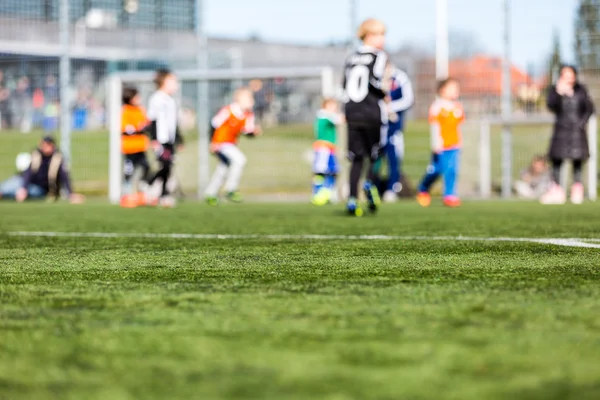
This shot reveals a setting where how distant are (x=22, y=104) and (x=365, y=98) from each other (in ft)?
41.4

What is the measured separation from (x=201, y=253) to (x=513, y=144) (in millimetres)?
14221

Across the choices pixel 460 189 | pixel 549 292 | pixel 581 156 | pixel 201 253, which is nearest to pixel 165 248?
pixel 201 253

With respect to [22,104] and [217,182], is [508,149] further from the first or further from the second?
[22,104]

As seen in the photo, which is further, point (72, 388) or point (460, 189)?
point (460, 189)

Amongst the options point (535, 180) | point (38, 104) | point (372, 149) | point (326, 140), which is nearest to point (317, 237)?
point (372, 149)

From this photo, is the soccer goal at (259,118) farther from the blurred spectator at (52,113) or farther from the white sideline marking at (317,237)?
the white sideline marking at (317,237)

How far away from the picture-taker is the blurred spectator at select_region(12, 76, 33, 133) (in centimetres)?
1989

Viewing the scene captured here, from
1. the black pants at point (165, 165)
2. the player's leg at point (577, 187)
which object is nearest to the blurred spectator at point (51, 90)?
the black pants at point (165, 165)

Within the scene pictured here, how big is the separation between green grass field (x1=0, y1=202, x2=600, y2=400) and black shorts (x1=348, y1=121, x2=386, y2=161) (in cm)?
433

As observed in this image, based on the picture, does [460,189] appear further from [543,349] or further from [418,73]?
A: [543,349]

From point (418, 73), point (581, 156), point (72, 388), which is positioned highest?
point (418, 73)

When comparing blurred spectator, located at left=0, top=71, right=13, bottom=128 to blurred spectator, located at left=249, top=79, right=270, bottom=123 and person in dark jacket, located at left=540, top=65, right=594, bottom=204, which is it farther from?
person in dark jacket, located at left=540, top=65, right=594, bottom=204

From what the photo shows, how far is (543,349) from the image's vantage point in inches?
82.6

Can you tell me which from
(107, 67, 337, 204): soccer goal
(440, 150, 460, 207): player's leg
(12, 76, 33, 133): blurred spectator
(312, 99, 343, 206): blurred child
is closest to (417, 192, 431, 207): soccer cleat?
(440, 150, 460, 207): player's leg
